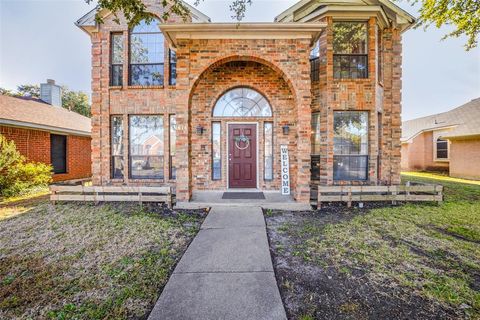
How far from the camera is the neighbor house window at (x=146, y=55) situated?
7156mm

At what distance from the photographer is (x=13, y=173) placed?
7418 mm

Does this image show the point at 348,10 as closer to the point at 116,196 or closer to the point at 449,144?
the point at 116,196

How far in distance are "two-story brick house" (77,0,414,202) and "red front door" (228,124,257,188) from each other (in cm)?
3

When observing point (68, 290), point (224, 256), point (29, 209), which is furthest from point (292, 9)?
point (29, 209)

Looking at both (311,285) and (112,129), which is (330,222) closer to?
(311,285)

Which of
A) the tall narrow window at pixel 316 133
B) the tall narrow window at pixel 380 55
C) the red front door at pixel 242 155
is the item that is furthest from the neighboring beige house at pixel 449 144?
the red front door at pixel 242 155

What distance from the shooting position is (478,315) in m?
2.13

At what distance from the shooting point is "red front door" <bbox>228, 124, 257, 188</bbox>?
7066mm

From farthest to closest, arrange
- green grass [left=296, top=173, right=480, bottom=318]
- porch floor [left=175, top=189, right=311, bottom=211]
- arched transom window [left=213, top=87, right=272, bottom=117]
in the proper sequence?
arched transom window [left=213, top=87, right=272, bottom=117] < porch floor [left=175, top=189, right=311, bottom=211] < green grass [left=296, top=173, right=480, bottom=318]

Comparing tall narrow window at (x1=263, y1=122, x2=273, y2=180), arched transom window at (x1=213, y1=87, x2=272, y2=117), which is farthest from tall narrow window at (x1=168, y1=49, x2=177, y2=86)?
tall narrow window at (x1=263, y1=122, x2=273, y2=180)

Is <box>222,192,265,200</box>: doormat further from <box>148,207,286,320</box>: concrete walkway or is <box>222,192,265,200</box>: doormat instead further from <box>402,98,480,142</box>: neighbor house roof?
<box>402,98,480,142</box>: neighbor house roof

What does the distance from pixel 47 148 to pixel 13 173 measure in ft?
7.90

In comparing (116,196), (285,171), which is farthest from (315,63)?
(116,196)

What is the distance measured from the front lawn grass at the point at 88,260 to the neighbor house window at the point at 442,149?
19.4 metres
